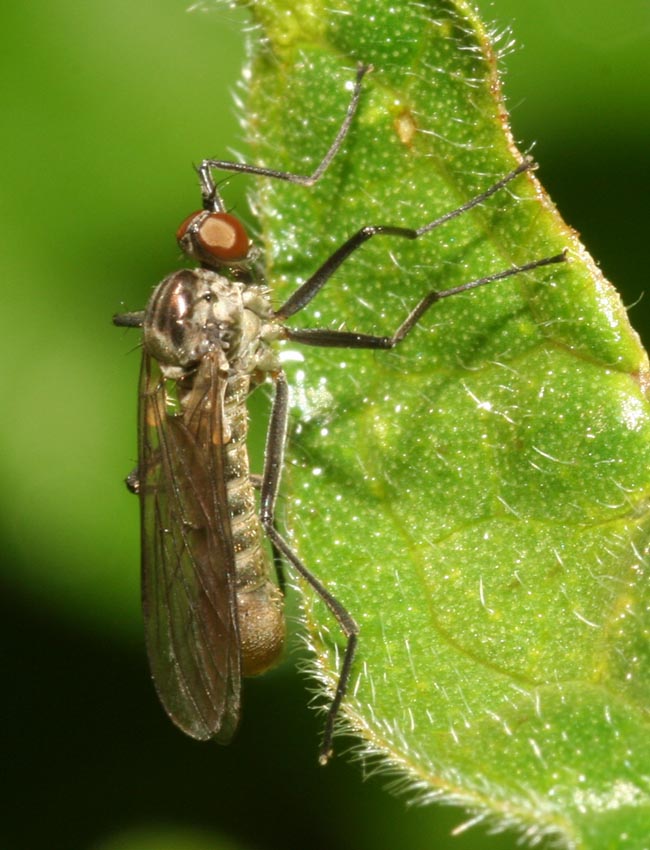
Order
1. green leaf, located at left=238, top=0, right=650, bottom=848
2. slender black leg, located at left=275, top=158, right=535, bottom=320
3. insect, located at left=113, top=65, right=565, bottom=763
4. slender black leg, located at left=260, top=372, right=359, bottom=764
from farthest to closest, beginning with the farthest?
insect, located at left=113, top=65, right=565, bottom=763 < slender black leg, located at left=275, top=158, right=535, bottom=320 < slender black leg, located at left=260, top=372, right=359, bottom=764 < green leaf, located at left=238, top=0, right=650, bottom=848

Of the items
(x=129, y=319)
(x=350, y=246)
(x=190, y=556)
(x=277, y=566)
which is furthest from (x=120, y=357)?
(x=350, y=246)

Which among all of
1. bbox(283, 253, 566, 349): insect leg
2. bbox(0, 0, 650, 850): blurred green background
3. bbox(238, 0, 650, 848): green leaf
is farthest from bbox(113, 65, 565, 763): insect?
bbox(0, 0, 650, 850): blurred green background

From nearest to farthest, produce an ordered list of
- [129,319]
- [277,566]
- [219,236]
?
[219,236] < [277,566] < [129,319]

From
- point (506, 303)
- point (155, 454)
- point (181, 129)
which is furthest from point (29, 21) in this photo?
point (506, 303)

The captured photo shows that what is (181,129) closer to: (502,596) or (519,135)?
(519,135)

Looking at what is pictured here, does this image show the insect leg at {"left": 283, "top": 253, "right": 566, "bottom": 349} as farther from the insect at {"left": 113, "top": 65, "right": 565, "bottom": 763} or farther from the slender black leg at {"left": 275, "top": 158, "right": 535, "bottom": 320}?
the slender black leg at {"left": 275, "top": 158, "right": 535, "bottom": 320}

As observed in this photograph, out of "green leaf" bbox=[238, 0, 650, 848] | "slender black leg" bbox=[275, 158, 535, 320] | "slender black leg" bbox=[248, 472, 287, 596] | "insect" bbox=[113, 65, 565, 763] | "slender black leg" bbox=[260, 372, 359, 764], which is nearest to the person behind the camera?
"green leaf" bbox=[238, 0, 650, 848]

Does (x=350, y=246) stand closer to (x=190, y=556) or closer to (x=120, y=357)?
(x=190, y=556)
